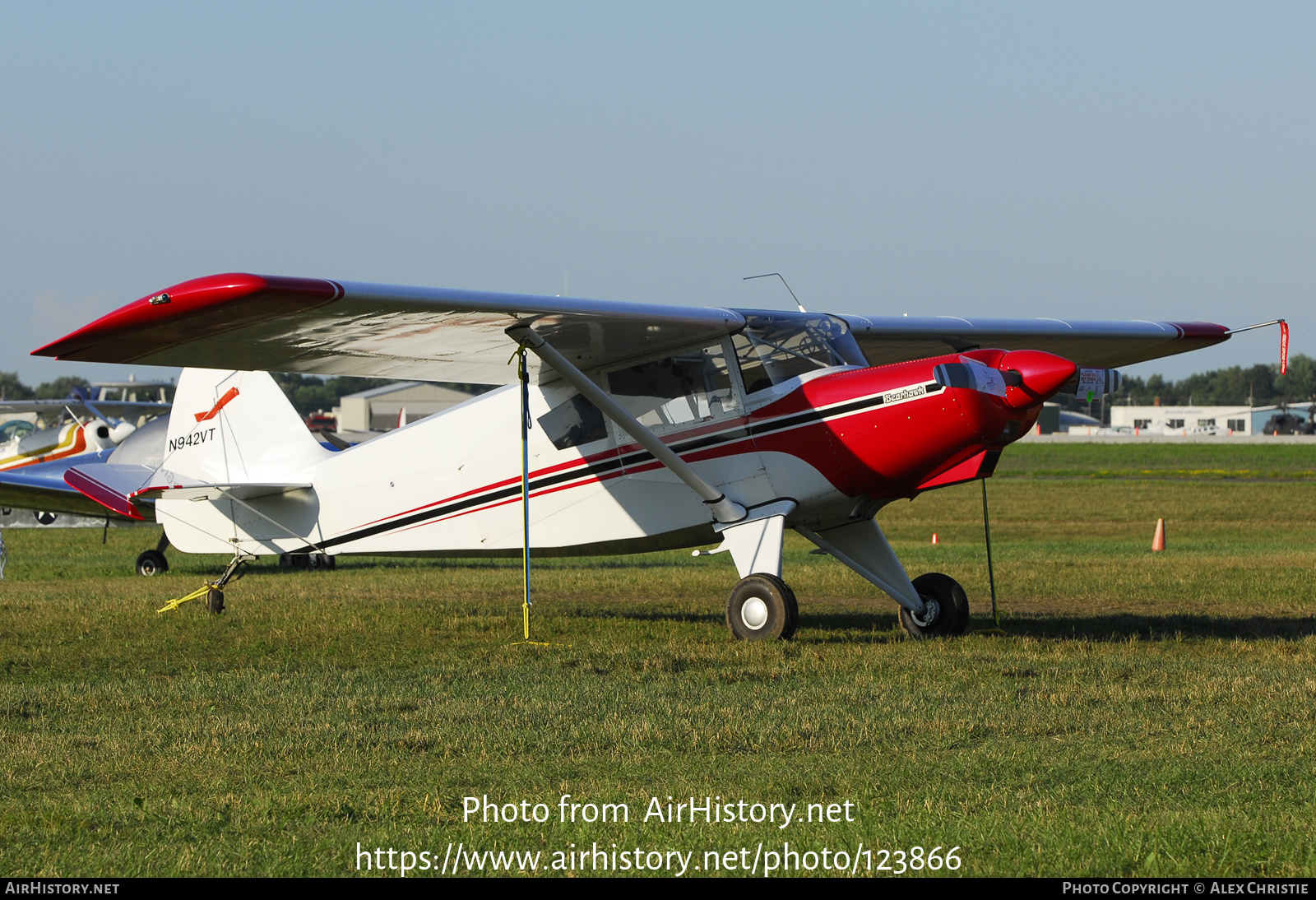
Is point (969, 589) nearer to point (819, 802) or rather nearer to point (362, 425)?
point (819, 802)

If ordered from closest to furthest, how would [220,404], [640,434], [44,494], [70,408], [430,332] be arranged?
[430,332]
[640,434]
[220,404]
[44,494]
[70,408]

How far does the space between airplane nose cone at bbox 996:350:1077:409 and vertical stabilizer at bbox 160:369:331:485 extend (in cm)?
767

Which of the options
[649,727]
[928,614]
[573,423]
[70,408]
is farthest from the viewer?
[70,408]

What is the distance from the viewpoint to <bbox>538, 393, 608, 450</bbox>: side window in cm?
1132

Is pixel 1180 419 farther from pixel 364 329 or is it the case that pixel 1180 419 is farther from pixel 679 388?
pixel 364 329

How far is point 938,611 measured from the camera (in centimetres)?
1090

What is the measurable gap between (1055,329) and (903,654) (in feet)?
16.6

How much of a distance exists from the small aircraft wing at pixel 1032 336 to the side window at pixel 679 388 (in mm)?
1747


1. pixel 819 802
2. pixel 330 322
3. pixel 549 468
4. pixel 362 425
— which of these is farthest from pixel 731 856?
pixel 362 425

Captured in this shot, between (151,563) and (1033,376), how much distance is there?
591 inches

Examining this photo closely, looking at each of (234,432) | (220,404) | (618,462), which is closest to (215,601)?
(234,432)

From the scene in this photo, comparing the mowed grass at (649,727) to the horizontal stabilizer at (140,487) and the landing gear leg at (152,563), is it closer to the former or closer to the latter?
the horizontal stabilizer at (140,487)

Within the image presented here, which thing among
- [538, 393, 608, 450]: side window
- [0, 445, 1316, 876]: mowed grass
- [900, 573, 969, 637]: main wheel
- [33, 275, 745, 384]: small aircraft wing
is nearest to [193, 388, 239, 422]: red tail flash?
[0, 445, 1316, 876]: mowed grass

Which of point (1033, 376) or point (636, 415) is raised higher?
point (1033, 376)
